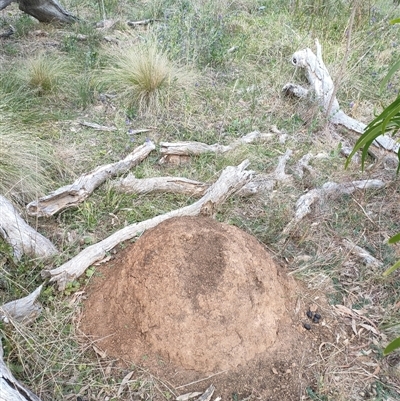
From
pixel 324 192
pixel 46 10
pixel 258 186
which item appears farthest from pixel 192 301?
pixel 46 10

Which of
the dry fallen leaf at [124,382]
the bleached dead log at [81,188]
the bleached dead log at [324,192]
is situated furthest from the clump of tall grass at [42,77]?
the dry fallen leaf at [124,382]

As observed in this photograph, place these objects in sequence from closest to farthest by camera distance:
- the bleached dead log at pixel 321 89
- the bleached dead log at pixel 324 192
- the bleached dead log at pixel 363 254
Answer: the bleached dead log at pixel 363 254
the bleached dead log at pixel 324 192
the bleached dead log at pixel 321 89

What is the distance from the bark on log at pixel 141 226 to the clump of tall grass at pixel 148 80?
1481mm

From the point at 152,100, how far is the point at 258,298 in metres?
2.59

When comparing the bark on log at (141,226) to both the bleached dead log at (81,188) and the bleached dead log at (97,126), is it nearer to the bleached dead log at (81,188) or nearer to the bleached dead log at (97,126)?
Answer: the bleached dead log at (81,188)

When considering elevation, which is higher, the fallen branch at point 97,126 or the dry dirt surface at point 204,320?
the dry dirt surface at point 204,320

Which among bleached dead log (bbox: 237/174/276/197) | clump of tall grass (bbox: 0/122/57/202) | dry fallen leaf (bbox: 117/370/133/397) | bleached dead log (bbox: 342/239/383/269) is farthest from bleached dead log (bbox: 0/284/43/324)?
bleached dead log (bbox: 342/239/383/269)

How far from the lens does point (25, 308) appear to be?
6.94 ft

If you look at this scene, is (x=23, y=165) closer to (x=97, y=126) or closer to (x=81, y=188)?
(x=81, y=188)

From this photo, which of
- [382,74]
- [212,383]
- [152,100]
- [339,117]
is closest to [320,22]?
[382,74]

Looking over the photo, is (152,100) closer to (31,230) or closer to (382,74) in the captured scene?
(31,230)

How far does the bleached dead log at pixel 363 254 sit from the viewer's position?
2.69 m

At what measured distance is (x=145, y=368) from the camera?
199cm

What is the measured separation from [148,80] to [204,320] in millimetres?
2807
